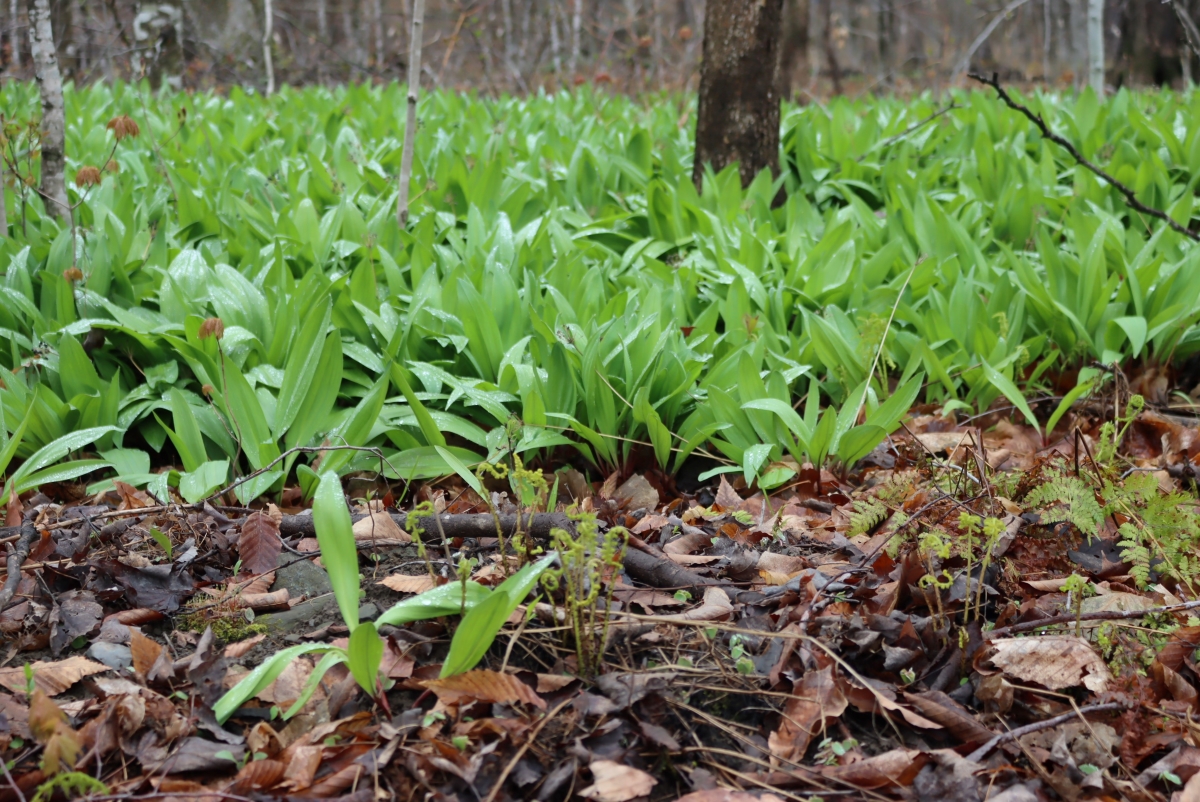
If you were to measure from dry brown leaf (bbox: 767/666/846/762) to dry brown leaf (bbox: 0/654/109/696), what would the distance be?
3.53 feet

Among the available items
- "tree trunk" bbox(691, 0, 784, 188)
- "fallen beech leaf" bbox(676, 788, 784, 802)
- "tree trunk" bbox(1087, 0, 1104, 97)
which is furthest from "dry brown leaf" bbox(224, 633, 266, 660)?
"tree trunk" bbox(1087, 0, 1104, 97)

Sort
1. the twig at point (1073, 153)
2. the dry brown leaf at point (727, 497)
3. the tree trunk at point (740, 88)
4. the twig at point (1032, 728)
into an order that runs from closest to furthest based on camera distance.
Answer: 1. the twig at point (1032, 728)
2. the dry brown leaf at point (727, 497)
3. the twig at point (1073, 153)
4. the tree trunk at point (740, 88)

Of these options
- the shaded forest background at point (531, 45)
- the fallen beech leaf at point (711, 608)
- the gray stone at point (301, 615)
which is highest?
the shaded forest background at point (531, 45)

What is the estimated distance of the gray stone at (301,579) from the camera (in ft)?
5.61

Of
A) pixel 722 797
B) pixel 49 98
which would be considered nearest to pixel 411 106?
pixel 49 98

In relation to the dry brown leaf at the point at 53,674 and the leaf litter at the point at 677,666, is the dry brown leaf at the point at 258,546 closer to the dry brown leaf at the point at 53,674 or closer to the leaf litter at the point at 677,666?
the leaf litter at the point at 677,666

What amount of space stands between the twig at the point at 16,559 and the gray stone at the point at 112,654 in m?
0.20

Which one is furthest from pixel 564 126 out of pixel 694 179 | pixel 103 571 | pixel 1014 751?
pixel 1014 751

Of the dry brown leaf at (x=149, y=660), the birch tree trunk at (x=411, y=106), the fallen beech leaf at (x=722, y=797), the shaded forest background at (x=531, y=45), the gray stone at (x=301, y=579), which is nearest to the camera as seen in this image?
the fallen beech leaf at (x=722, y=797)

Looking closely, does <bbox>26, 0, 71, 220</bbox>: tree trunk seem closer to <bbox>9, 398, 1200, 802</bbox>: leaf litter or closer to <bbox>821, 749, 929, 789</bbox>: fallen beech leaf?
<bbox>9, 398, 1200, 802</bbox>: leaf litter

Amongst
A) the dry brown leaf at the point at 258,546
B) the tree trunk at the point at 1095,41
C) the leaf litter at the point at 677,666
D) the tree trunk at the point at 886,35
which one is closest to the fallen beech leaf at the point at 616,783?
the leaf litter at the point at 677,666

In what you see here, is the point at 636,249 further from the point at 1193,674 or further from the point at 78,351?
the point at 1193,674

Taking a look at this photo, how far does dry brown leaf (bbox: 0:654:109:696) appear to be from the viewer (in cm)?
138

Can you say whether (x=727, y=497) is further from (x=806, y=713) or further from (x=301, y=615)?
(x=301, y=615)
